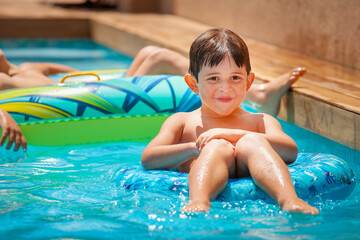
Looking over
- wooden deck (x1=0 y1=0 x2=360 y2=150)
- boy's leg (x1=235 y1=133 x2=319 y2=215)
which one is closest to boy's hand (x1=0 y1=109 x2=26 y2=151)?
boy's leg (x1=235 y1=133 x2=319 y2=215)

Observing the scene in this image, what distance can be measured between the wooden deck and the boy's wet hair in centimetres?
111

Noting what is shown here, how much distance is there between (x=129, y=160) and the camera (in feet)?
11.8

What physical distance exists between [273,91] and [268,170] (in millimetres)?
1922

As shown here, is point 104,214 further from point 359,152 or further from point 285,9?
point 285,9

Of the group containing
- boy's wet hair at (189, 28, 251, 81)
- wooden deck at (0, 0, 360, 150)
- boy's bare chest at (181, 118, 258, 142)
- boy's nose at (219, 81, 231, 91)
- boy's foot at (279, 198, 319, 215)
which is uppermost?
boy's wet hair at (189, 28, 251, 81)

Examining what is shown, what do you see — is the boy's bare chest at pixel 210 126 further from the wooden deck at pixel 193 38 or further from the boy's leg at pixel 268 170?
the wooden deck at pixel 193 38

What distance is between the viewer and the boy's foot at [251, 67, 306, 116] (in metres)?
4.28

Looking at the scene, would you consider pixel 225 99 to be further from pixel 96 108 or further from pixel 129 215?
pixel 96 108

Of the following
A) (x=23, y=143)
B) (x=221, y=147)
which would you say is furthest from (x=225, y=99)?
(x=23, y=143)

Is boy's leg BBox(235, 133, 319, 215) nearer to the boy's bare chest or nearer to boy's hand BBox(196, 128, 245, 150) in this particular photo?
boy's hand BBox(196, 128, 245, 150)

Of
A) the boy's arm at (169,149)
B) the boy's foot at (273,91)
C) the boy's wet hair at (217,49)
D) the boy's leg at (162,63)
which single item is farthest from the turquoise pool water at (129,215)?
the boy's leg at (162,63)

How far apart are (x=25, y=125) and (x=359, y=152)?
2113 mm

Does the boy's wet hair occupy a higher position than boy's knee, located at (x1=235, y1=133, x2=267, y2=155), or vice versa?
the boy's wet hair

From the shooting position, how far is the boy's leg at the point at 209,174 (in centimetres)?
238
